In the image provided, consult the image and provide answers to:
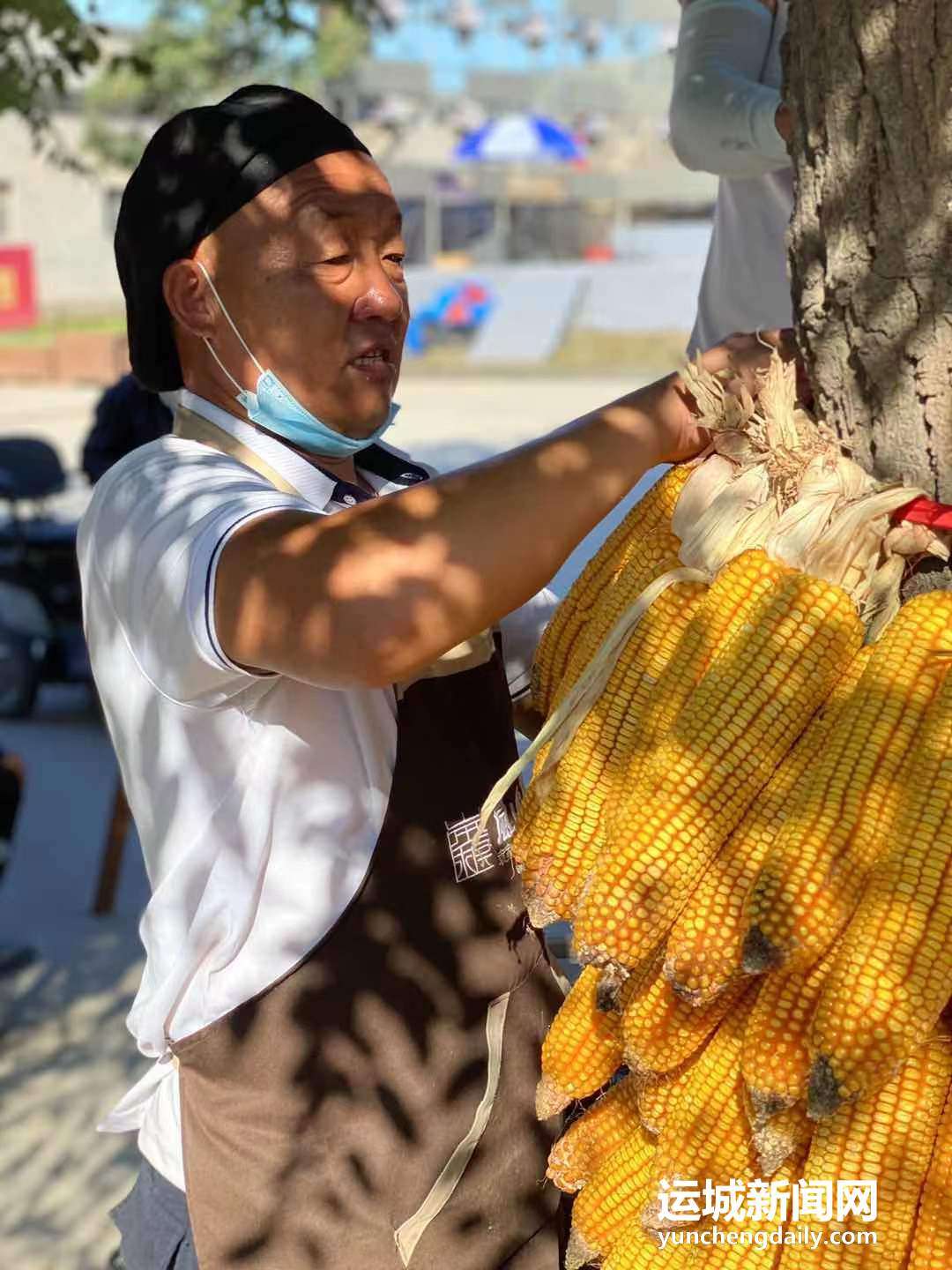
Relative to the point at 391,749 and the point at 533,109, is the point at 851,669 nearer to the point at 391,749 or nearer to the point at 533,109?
the point at 391,749

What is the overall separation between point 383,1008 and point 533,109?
129 ft

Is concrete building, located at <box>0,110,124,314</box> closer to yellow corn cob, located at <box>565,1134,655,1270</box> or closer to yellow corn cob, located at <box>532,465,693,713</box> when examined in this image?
yellow corn cob, located at <box>532,465,693,713</box>

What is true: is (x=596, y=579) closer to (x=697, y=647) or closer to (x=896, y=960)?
(x=697, y=647)

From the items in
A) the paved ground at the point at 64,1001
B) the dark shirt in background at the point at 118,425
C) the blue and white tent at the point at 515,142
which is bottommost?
the blue and white tent at the point at 515,142

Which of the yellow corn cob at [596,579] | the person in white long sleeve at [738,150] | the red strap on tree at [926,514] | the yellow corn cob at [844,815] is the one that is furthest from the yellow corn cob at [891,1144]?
the person in white long sleeve at [738,150]

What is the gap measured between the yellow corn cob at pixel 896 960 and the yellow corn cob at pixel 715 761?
0.42 feet

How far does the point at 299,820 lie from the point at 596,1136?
1.46ft

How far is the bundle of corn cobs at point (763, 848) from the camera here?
3.93 ft

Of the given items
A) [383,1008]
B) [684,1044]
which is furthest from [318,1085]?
[684,1044]

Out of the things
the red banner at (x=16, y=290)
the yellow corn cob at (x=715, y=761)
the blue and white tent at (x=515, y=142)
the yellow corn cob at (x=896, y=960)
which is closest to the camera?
the yellow corn cob at (x=896, y=960)

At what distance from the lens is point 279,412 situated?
1722 millimetres

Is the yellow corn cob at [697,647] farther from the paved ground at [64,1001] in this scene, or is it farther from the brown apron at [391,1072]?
the paved ground at [64,1001]

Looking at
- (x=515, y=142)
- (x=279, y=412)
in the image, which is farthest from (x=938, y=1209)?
(x=515, y=142)

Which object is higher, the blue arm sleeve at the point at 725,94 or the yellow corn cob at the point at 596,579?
the blue arm sleeve at the point at 725,94
